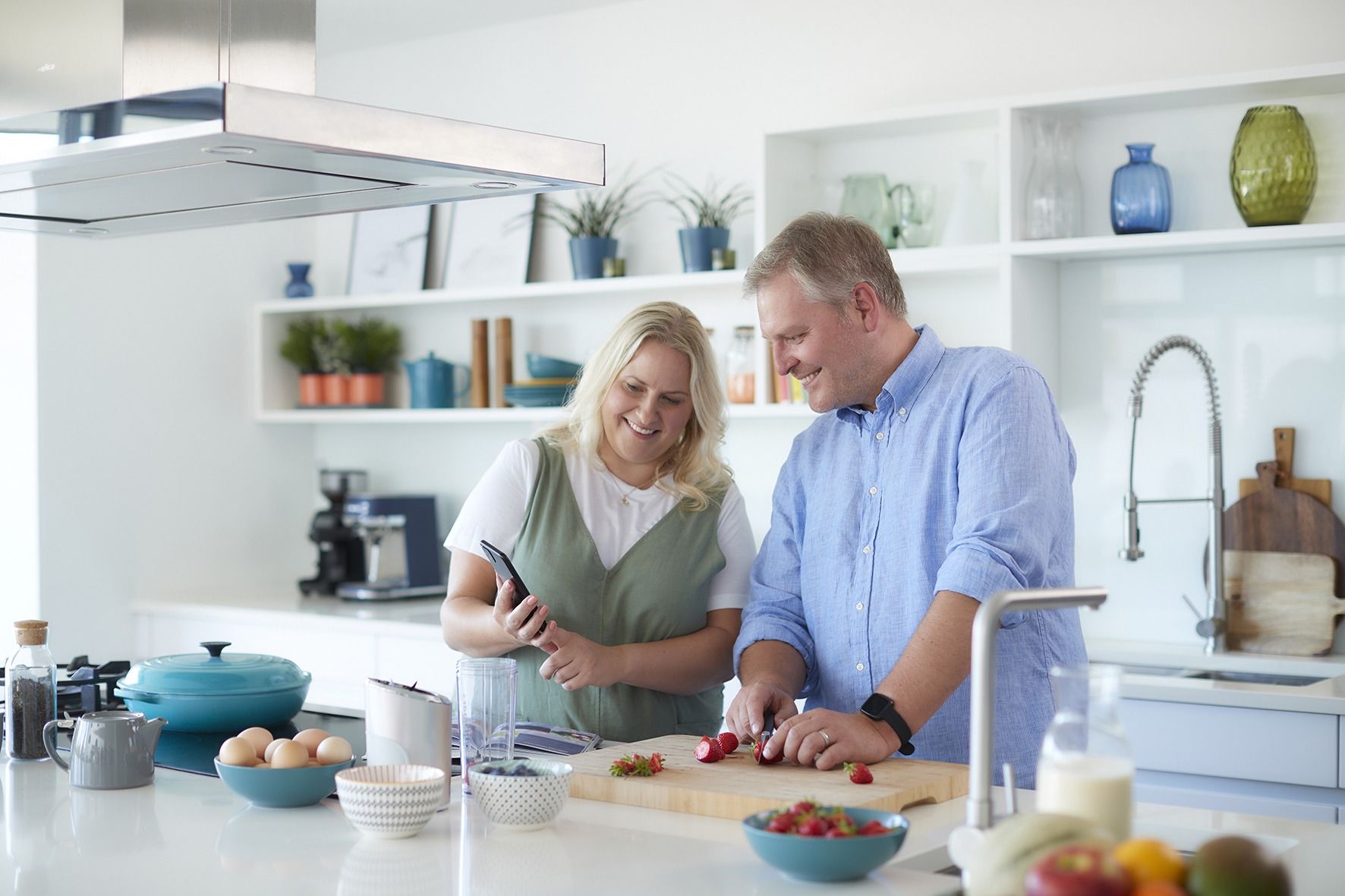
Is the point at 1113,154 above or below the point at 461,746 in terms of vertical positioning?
above

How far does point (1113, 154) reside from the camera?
3.62 meters

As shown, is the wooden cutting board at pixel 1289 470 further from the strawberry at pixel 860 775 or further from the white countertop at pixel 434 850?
the strawberry at pixel 860 775

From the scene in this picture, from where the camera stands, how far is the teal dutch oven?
221 cm

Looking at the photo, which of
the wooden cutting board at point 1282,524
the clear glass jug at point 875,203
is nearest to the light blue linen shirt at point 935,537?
the wooden cutting board at point 1282,524

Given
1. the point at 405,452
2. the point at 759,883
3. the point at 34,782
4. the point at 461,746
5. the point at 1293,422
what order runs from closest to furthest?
the point at 759,883 → the point at 461,746 → the point at 34,782 → the point at 1293,422 → the point at 405,452

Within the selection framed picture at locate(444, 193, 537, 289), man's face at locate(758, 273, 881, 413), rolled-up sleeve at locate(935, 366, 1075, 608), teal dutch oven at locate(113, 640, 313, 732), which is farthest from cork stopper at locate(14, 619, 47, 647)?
framed picture at locate(444, 193, 537, 289)

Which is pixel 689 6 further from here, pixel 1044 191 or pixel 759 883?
pixel 759 883

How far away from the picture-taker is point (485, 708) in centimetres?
176

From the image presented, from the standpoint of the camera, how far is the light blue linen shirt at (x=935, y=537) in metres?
2.01

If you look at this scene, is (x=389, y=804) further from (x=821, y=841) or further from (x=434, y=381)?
(x=434, y=381)

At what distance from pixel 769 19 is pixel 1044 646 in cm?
258

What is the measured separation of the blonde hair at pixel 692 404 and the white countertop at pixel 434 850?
0.84m

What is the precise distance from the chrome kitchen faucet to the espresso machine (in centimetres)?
228

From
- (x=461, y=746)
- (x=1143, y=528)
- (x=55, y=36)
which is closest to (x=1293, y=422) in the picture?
(x=1143, y=528)
